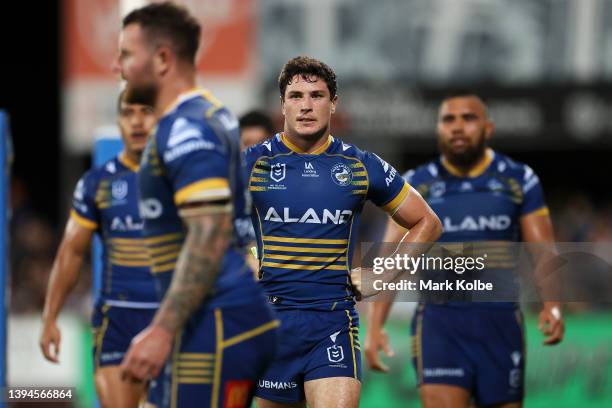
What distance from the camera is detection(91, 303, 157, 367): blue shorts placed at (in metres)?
7.16

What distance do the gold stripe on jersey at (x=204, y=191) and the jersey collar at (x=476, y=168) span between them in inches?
142

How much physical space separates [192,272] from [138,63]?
854 millimetres

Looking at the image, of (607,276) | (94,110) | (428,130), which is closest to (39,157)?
(94,110)

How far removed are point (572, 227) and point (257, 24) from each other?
4.87 metres

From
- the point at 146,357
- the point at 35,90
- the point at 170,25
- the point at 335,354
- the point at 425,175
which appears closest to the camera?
the point at 146,357

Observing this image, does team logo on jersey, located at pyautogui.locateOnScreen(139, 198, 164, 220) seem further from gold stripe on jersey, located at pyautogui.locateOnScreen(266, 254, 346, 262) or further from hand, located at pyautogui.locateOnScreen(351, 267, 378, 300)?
hand, located at pyautogui.locateOnScreen(351, 267, 378, 300)

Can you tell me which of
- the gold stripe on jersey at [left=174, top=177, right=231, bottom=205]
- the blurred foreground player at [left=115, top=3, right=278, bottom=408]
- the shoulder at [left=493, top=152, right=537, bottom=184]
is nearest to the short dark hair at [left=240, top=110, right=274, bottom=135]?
the shoulder at [left=493, top=152, right=537, bottom=184]

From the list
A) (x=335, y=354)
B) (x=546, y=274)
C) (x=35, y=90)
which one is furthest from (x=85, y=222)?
(x=35, y=90)

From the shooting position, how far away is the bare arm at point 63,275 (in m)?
7.29

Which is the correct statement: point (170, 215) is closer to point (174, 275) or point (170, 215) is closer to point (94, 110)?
point (174, 275)

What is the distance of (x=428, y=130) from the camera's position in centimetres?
1552

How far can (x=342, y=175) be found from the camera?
6.04 meters

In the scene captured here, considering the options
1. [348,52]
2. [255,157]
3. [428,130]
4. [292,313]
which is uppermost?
[348,52]

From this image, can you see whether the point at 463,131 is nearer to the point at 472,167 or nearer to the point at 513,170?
the point at 472,167
